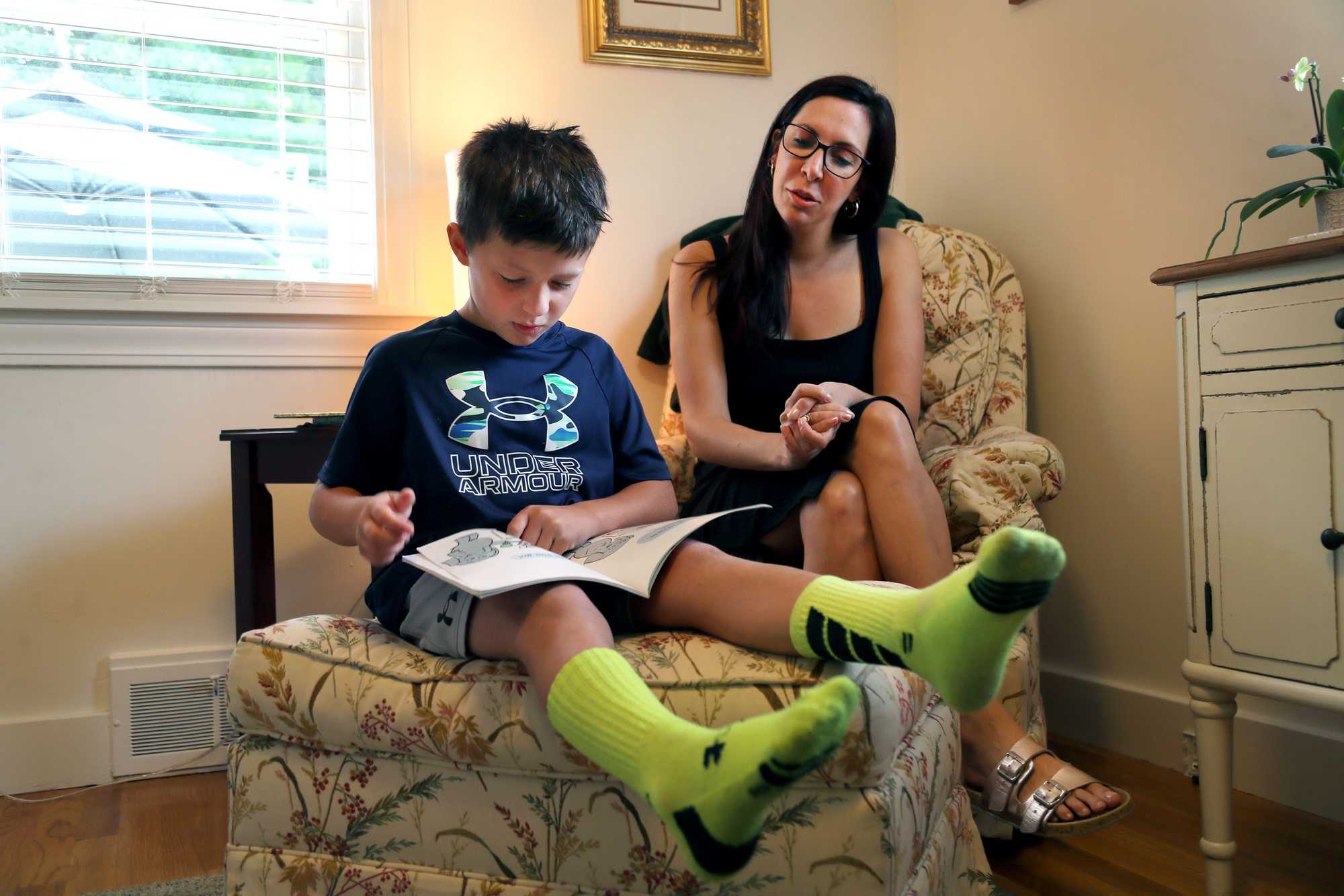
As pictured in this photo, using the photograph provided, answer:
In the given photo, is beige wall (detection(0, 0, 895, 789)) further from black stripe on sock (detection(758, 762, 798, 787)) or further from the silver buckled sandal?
black stripe on sock (detection(758, 762, 798, 787))

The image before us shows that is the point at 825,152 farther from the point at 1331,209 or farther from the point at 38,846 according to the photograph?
the point at 38,846

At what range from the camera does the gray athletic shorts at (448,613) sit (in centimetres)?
100

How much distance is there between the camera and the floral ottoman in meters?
0.87

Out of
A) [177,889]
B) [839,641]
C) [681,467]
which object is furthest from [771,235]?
[177,889]

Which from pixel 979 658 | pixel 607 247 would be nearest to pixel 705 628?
pixel 979 658

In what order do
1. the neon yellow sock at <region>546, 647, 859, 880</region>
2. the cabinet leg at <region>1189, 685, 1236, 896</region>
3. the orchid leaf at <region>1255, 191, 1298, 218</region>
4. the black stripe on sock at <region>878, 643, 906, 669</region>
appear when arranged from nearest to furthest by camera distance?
the neon yellow sock at <region>546, 647, 859, 880</region>
the black stripe on sock at <region>878, 643, 906, 669</region>
the cabinet leg at <region>1189, 685, 1236, 896</region>
the orchid leaf at <region>1255, 191, 1298, 218</region>

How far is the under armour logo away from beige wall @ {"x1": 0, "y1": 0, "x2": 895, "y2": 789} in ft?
3.00

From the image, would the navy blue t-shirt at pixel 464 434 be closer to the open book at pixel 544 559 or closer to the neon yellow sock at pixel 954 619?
the open book at pixel 544 559

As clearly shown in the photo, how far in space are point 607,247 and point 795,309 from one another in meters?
0.71

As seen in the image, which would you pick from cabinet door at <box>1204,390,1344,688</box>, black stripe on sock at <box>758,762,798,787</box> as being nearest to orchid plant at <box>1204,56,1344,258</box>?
cabinet door at <box>1204,390,1344,688</box>

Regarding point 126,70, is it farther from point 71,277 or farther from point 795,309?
point 795,309

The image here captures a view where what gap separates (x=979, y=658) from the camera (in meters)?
0.72

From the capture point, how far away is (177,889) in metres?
1.29

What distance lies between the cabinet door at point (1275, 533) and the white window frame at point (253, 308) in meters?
1.49
